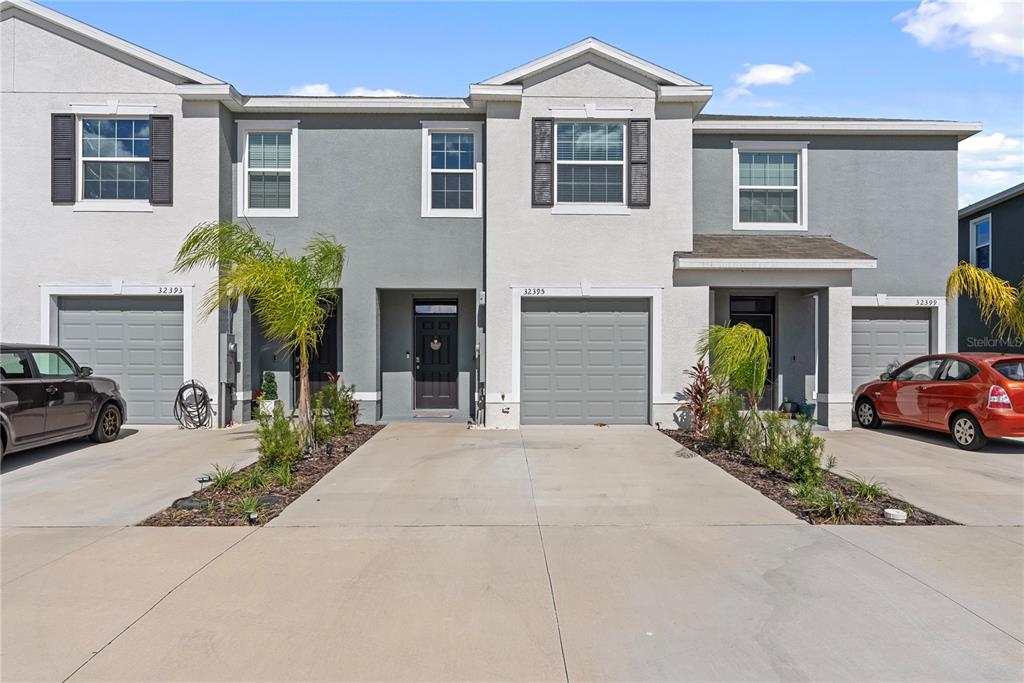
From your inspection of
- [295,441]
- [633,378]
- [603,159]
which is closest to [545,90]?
[603,159]

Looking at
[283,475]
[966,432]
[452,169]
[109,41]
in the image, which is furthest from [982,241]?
[109,41]

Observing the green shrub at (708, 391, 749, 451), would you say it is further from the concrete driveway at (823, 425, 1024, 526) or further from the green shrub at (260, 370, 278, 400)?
the green shrub at (260, 370, 278, 400)

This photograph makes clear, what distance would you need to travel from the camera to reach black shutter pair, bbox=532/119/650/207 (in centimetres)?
1185

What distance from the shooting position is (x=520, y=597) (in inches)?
173

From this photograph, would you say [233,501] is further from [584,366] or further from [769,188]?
[769,188]

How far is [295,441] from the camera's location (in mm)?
8453

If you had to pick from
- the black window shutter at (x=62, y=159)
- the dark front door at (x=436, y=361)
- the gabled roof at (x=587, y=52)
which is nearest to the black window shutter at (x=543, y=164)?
the gabled roof at (x=587, y=52)

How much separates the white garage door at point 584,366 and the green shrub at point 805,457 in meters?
4.34

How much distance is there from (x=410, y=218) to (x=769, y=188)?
7.88 meters

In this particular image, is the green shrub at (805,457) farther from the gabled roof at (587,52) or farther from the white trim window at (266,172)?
the white trim window at (266,172)

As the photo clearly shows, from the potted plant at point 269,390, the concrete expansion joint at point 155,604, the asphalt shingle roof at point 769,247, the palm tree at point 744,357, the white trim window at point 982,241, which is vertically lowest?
the concrete expansion joint at point 155,604

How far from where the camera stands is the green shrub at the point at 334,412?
10453mm

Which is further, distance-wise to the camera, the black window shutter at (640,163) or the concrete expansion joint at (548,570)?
the black window shutter at (640,163)

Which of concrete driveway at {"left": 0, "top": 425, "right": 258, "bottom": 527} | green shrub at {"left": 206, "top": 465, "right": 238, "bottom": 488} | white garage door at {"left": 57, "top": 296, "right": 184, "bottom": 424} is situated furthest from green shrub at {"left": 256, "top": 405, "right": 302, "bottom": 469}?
white garage door at {"left": 57, "top": 296, "right": 184, "bottom": 424}
